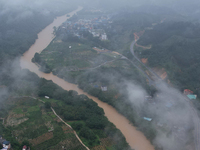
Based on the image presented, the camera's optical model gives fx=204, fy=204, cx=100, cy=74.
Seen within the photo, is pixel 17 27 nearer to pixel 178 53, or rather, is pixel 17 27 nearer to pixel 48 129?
pixel 48 129

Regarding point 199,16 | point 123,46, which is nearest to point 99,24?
point 123,46

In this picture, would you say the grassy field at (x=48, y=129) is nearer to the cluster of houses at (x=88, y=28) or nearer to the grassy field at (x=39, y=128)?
the grassy field at (x=39, y=128)

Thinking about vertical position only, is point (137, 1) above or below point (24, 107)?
below

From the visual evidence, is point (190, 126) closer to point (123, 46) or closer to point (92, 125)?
point (92, 125)

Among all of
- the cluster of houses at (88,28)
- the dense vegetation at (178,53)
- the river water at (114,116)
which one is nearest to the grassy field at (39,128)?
the river water at (114,116)

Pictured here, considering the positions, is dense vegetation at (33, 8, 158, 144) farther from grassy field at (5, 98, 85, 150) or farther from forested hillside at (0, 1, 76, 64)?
forested hillside at (0, 1, 76, 64)

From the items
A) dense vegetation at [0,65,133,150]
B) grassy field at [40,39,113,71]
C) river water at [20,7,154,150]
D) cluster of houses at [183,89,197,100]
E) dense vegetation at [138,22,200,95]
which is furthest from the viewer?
grassy field at [40,39,113,71]

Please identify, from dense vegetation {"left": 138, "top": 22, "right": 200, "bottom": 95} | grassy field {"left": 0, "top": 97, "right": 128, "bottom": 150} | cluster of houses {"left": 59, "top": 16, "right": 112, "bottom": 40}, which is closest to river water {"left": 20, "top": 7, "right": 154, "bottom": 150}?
grassy field {"left": 0, "top": 97, "right": 128, "bottom": 150}

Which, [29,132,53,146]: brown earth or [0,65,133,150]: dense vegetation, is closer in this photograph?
[29,132,53,146]: brown earth
